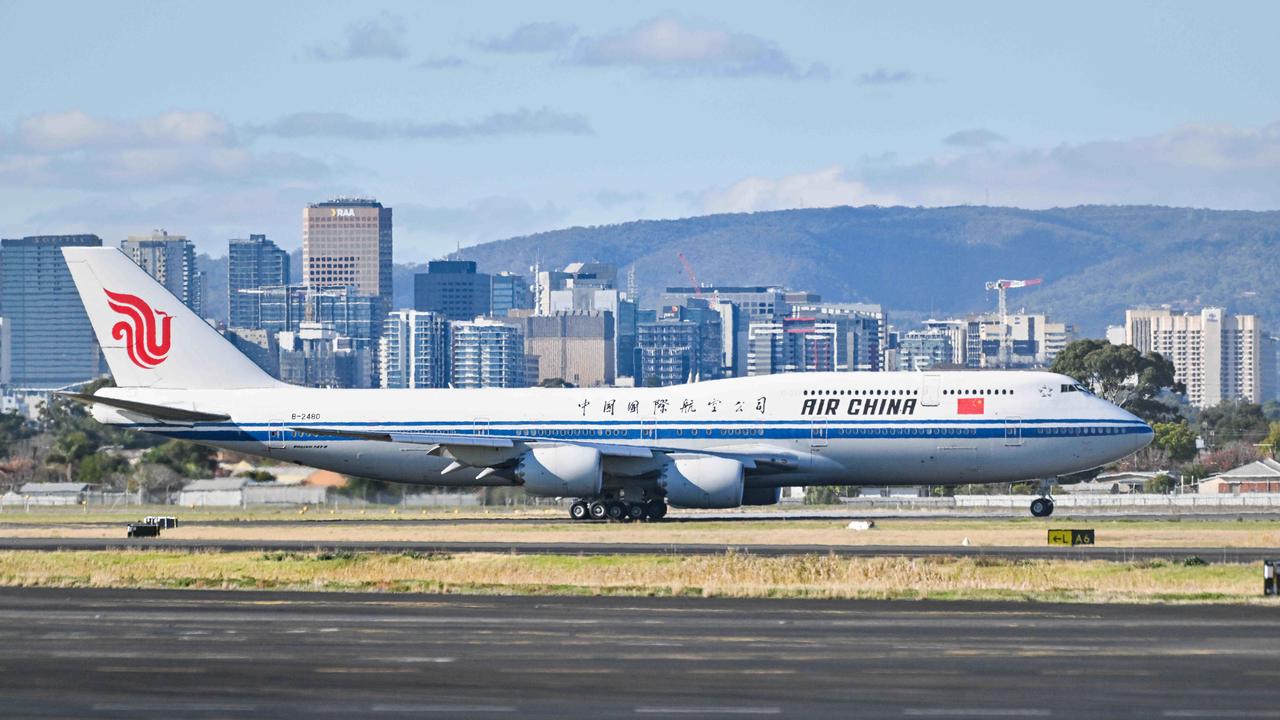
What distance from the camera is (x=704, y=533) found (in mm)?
59625

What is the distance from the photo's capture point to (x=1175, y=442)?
150m

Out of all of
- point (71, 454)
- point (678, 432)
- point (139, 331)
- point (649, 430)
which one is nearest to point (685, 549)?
point (678, 432)

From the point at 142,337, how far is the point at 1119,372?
111866 mm

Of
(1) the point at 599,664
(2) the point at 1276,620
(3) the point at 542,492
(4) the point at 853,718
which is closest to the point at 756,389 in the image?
(3) the point at 542,492

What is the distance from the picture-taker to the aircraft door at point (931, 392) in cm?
6900

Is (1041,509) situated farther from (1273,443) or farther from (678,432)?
(1273,443)

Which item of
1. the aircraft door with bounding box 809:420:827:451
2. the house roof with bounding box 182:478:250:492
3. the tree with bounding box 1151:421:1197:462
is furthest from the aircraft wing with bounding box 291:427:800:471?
the tree with bounding box 1151:421:1197:462

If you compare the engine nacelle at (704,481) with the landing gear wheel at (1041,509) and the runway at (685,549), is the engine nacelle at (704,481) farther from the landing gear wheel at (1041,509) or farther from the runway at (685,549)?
the runway at (685,549)

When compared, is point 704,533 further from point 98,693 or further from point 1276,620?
point 98,693

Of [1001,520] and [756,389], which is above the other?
[756,389]

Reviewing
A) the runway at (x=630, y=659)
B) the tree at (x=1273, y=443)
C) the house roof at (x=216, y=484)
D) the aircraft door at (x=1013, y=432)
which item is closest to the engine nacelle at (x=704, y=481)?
the aircraft door at (x=1013, y=432)

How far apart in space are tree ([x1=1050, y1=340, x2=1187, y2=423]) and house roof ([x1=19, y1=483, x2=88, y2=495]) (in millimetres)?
89706

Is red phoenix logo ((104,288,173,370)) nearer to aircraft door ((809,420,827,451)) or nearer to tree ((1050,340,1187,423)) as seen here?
aircraft door ((809,420,827,451))

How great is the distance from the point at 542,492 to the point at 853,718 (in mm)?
45253
